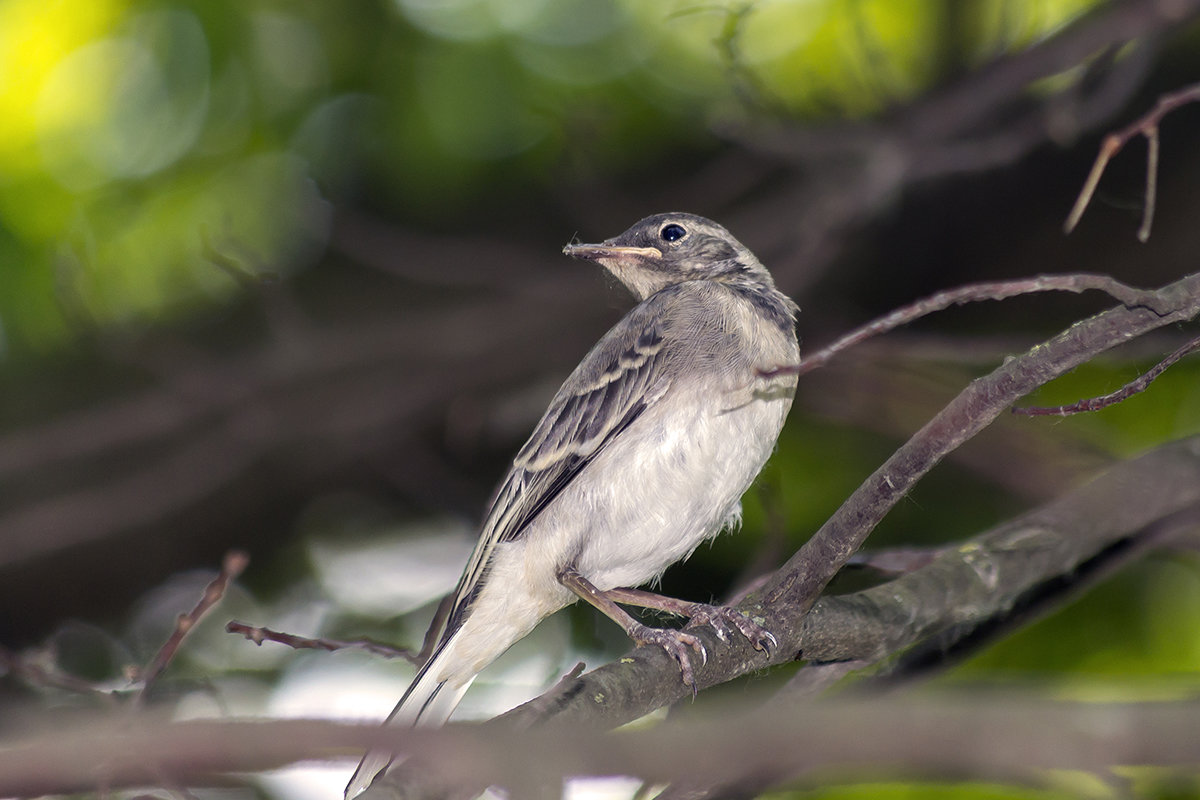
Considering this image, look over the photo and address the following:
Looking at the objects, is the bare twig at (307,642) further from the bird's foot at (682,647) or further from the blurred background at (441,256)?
the blurred background at (441,256)

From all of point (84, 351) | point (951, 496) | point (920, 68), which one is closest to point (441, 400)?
point (84, 351)

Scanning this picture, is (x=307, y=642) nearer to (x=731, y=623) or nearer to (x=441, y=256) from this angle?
(x=731, y=623)

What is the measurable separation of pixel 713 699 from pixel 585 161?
2.96 meters

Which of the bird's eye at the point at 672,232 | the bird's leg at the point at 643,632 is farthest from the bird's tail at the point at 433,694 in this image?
the bird's eye at the point at 672,232

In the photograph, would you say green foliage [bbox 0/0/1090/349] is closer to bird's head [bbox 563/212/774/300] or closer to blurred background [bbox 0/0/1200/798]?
blurred background [bbox 0/0/1200/798]

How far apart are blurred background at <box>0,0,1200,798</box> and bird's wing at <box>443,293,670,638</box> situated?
1.66 m

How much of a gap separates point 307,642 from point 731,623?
134 centimetres

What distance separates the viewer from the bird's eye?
17.8 feet

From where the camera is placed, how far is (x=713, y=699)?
5.31 metres

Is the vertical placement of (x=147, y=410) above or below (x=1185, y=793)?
above

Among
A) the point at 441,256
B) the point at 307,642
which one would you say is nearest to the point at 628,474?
the point at 307,642

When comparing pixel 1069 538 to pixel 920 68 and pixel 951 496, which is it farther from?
pixel 920 68

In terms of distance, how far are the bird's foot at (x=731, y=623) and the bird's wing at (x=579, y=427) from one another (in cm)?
84

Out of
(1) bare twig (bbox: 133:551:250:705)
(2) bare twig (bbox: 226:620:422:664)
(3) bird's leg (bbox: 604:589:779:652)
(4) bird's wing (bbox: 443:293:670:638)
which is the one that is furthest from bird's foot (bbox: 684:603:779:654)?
(1) bare twig (bbox: 133:551:250:705)
